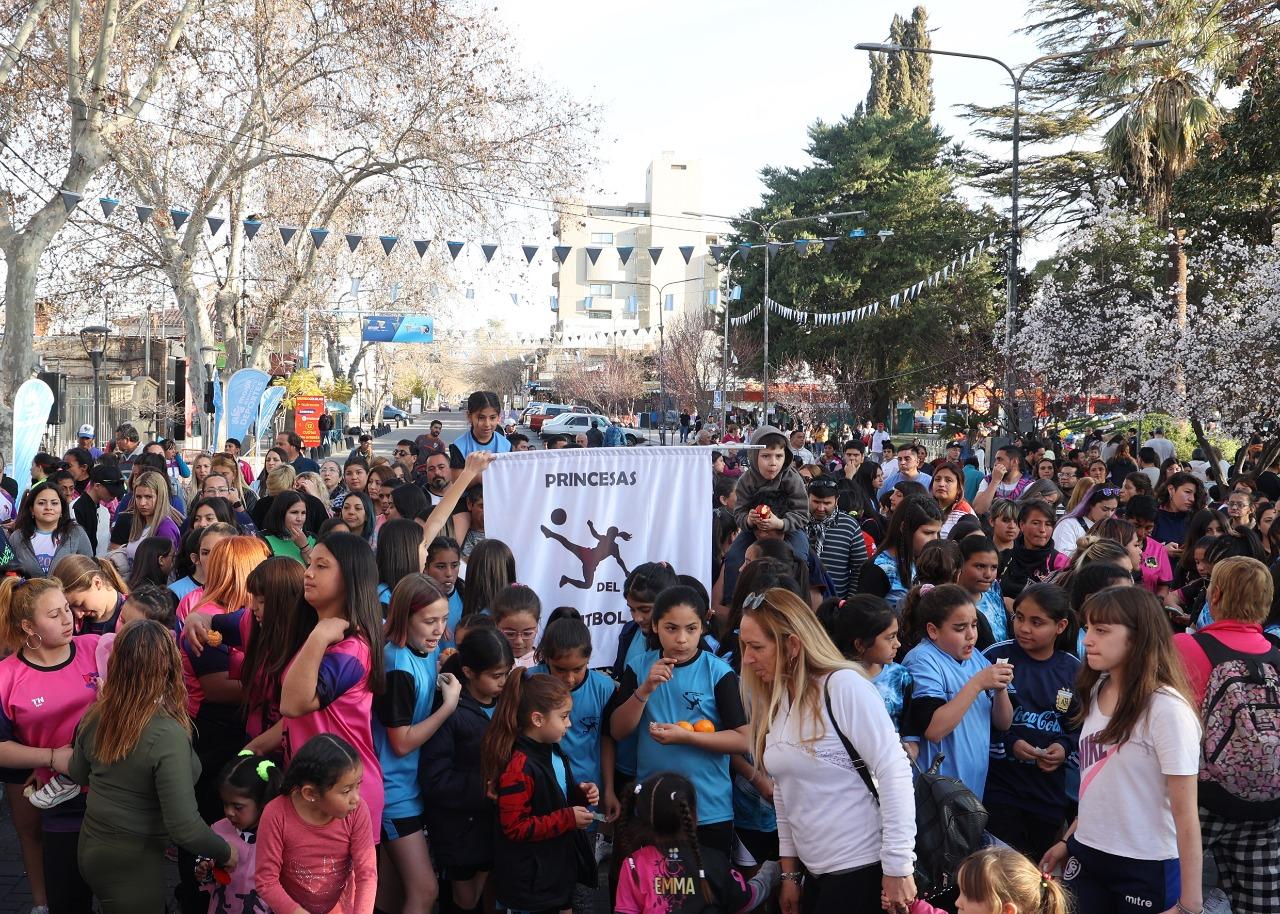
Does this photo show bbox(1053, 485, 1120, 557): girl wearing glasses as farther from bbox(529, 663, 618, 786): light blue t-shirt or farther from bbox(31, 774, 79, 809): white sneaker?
bbox(31, 774, 79, 809): white sneaker

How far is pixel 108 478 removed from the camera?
1022 cm

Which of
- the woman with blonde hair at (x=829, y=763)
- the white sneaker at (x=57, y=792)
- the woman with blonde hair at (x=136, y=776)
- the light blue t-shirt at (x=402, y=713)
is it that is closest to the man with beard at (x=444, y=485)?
the light blue t-shirt at (x=402, y=713)

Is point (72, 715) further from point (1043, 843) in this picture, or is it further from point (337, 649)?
point (1043, 843)

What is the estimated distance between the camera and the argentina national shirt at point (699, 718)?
452 centimetres

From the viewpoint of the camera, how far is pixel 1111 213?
28.9m

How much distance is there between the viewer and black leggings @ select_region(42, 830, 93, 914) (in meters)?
4.61

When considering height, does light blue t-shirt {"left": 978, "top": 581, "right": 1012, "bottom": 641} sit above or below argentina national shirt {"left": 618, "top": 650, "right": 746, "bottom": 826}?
above

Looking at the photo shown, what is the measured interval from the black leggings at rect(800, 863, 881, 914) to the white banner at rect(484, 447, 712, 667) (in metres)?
2.70

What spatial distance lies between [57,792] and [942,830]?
329cm

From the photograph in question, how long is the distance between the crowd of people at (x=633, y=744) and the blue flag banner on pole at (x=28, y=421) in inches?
281

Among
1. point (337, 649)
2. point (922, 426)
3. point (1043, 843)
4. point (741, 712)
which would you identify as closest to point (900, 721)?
point (741, 712)

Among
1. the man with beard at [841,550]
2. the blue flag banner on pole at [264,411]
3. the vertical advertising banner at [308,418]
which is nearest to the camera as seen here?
the man with beard at [841,550]

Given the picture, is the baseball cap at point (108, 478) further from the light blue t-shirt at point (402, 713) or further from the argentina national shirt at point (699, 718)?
the argentina national shirt at point (699, 718)

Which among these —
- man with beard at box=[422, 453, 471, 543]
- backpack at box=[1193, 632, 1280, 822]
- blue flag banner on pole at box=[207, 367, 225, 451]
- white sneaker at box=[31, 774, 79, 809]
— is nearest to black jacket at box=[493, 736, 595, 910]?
white sneaker at box=[31, 774, 79, 809]
